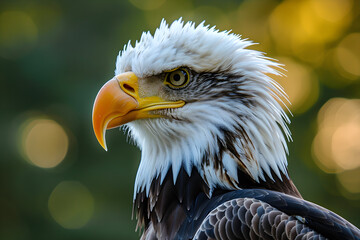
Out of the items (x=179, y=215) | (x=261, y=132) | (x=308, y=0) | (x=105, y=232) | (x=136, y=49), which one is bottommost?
(x=105, y=232)

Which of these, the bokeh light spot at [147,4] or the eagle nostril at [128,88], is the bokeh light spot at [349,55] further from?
the eagle nostril at [128,88]

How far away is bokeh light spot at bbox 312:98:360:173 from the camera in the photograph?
42.8ft

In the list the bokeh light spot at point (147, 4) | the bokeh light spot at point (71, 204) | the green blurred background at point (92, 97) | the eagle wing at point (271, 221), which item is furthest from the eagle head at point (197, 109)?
the bokeh light spot at point (147, 4)

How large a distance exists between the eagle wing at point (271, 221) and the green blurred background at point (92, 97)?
856cm

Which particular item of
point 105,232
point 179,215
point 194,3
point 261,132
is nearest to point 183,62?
point 261,132

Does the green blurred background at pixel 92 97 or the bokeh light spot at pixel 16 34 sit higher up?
the bokeh light spot at pixel 16 34

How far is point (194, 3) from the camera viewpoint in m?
13.7

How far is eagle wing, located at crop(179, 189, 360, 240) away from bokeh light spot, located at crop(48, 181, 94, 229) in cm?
1012

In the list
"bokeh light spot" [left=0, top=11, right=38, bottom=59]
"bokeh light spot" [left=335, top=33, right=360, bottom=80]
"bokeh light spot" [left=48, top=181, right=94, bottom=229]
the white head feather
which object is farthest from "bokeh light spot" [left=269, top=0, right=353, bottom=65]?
the white head feather

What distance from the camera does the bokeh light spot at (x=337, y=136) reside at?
1305 cm

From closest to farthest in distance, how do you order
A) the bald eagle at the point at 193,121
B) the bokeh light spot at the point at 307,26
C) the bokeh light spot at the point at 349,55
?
the bald eagle at the point at 193,121 → the bokeh light spot at the point at 307,26 → the bokeh light spot at the point at 349,55

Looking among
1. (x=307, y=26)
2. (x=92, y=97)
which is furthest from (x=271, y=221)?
(x=307, y=26)

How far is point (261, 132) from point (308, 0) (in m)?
11.5

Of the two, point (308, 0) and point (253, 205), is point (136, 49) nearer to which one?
point (253, 205)
